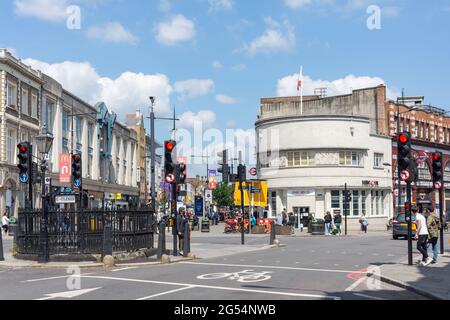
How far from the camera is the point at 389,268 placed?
17.6m

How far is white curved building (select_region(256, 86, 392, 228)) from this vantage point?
5703 centimetres

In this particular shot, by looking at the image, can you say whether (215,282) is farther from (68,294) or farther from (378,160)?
(378,160)

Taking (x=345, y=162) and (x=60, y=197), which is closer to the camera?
(x=60, y=197)

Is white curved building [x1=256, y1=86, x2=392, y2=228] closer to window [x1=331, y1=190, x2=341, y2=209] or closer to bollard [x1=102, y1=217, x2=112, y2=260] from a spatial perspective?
window [x1=331, y1=190, x2=341, y2=209]

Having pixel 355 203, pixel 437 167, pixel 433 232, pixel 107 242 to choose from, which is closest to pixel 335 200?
pixel 355 203

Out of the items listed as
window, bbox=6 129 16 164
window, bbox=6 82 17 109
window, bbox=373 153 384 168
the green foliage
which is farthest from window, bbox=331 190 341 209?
the green foliage

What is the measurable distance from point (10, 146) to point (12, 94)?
158 inches

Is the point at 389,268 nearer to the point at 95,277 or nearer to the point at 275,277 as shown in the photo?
the point at 275,277

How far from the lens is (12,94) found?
157 feet

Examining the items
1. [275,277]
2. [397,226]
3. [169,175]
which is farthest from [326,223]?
[275,277]

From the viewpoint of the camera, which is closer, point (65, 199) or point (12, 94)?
point (65, 199)

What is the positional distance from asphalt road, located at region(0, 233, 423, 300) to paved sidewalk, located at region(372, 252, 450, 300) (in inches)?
10.7

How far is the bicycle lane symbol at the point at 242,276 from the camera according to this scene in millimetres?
15305
